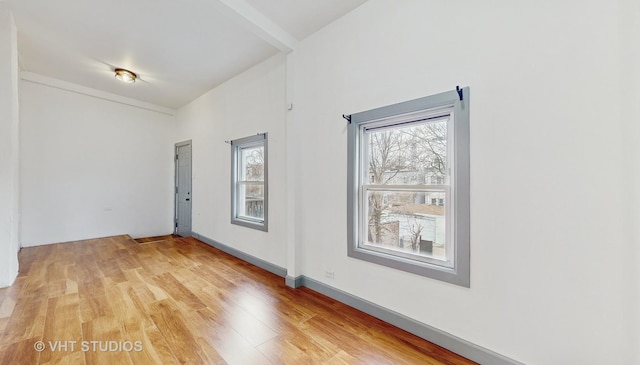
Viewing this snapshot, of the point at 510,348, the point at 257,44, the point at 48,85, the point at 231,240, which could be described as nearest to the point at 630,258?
the point at 510,348

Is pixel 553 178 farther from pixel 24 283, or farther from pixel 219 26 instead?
pixel 24 283

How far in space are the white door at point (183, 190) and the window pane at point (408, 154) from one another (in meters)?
4.75

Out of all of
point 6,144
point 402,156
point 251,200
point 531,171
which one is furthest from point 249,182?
point 531,171

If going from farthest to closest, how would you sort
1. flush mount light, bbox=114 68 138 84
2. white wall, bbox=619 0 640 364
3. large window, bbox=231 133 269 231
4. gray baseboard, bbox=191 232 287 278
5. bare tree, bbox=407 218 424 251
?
flush mount light, bbox=114 68 138 84
large window, bbox=231 133 269 231
gray baseboard, bbox=191 232 287 278
bare tree, bbox=407 218 424 251
white wall, bbox=619 0 640 364

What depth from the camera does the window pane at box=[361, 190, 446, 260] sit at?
6.82ft

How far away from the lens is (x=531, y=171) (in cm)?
159

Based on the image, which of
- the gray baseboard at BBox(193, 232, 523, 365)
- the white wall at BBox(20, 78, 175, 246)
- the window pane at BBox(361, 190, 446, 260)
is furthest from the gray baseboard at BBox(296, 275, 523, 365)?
the white wall at BBox(20, 78, 175, 246)

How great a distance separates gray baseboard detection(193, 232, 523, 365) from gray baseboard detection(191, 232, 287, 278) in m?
0.01

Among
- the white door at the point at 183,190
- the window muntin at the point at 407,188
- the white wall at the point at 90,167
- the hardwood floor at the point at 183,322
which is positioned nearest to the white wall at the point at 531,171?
the window muntin at the point at 407,188

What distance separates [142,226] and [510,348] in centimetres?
687

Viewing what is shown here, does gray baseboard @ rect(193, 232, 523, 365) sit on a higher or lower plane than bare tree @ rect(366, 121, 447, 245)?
lower

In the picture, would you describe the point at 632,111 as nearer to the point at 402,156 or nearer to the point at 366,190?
the point at 402,156

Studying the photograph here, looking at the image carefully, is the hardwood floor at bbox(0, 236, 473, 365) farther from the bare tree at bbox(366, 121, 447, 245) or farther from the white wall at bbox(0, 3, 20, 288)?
the bare tree at bbox(366, 121, 447, 245)

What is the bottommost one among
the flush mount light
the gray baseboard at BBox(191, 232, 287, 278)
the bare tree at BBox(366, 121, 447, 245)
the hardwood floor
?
the hardwood floor
